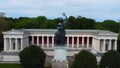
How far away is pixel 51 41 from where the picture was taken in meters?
103

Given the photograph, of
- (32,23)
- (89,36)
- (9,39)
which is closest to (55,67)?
(9,39)

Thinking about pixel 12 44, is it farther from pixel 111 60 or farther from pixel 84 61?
pixel 84 61

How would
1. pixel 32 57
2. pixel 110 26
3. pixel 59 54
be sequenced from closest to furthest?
pixel 59 54 < pixel 32 57 < pixel 110 26

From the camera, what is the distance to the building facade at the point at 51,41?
93.8m

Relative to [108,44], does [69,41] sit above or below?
above

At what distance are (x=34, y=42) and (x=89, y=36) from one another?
1403cm

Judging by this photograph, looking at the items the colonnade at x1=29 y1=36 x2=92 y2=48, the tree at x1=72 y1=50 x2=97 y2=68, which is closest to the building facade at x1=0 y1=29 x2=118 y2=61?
the colonnade at x1=29 y1=36 x2=92 y2=48

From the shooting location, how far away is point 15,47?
95875 mm

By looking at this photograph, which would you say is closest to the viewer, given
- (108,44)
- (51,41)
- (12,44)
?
(12,44)

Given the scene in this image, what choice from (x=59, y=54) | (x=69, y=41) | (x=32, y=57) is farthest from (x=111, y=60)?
(x=69, y=41)

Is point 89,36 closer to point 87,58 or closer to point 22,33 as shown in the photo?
point 22,33

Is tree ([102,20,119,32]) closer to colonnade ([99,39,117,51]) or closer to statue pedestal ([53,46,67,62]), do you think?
colonnade ([99,39,117,51])

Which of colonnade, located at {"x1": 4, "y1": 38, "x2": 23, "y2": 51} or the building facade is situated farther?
colonnade, located at {"x1": 4, "y1": 38, "x2": 23, "y2": 51}

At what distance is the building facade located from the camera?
93750 mm
